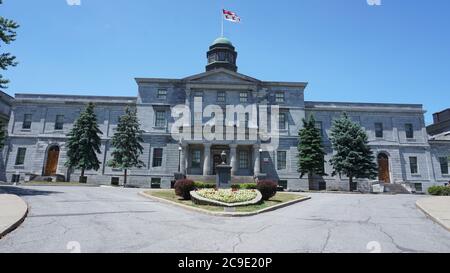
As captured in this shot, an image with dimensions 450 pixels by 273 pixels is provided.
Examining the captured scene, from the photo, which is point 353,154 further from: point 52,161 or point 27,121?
point 27,121

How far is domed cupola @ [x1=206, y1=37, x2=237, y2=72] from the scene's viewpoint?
4003 centimetres

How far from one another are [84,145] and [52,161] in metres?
7.80

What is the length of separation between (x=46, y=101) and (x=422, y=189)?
1977 inches

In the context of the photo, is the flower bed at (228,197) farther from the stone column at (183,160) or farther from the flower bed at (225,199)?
the stone column at (183,160)

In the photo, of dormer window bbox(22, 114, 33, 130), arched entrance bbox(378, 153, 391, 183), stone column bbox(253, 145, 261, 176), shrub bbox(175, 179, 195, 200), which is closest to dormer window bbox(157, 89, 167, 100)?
stone column bbox(253, 145, 261, 176)

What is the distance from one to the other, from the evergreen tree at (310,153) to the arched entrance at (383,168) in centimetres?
986

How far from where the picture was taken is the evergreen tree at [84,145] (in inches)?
1145

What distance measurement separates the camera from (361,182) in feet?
94.7

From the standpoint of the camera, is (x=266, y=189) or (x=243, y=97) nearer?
(x=266, y=189)

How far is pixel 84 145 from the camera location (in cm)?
2931

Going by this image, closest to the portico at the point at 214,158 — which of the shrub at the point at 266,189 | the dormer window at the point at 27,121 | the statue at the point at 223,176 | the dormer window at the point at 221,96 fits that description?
the dormer window at the point at 221,96

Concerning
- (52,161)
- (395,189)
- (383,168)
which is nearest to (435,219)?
(395,189)

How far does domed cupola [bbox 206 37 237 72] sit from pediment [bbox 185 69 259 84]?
5.94 metres
